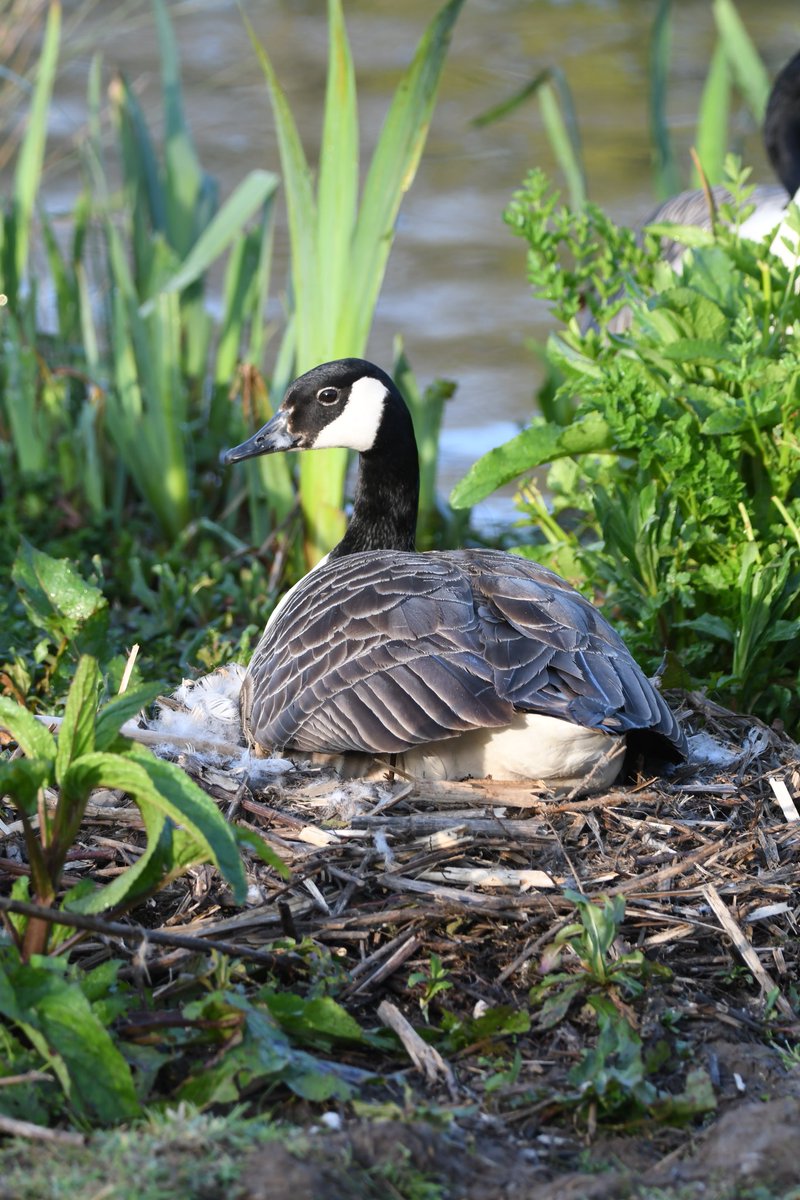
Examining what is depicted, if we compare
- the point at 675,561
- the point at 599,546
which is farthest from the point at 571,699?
the point at 599,546

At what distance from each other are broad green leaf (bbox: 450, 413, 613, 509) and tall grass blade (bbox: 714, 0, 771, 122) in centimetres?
398

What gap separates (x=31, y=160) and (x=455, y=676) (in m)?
4.29

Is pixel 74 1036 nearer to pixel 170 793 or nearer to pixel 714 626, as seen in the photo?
pixel 170 793

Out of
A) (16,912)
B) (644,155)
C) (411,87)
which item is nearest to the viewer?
(16,912)

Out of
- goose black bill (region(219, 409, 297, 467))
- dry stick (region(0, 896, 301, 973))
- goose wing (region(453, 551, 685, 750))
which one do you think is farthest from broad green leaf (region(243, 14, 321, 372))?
dry stick (region(0, 896, 301, 973))

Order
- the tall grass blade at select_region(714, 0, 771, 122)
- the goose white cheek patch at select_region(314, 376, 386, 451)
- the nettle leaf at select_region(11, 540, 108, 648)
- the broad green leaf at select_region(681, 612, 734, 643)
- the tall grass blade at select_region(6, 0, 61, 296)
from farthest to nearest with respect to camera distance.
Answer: the tall grass blade at select_region(714, 0, 771, 122)
the tall grass blade at select_region(6, 0, 61, 296)
the goose white cheek patch at select_region(314, 376, 386, 451)
the nettle leaf at select_region(11, 540, 108, 648)
the broad green leaf at select_region(681, 612, 734, 643)

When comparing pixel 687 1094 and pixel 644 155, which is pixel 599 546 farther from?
pixel 644 155

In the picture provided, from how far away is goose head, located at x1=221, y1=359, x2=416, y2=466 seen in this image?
488cm

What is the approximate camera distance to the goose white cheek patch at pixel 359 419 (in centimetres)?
487

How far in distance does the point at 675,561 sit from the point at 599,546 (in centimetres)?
50

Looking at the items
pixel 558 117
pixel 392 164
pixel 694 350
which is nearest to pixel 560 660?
pixel 694 350

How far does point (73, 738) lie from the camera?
2898mm

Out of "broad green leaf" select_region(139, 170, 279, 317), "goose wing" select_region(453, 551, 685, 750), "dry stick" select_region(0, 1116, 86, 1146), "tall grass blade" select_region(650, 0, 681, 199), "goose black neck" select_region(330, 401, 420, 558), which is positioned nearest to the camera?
"dry stick" select_region(0, 1116, 86, 1146)

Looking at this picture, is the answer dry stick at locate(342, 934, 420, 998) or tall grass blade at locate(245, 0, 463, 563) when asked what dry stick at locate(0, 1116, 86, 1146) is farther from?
tall grass blade at locate(245, 0, 463, 563)
